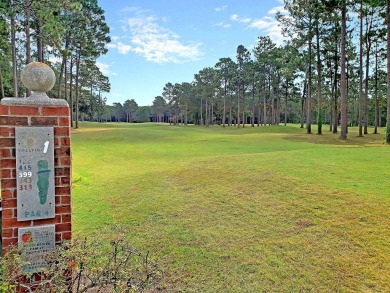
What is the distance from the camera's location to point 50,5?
13.9 metres

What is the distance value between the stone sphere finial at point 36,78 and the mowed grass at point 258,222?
8.11 feet

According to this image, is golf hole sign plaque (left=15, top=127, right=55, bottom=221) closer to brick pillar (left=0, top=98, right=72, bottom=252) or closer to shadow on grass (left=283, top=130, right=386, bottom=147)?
brick pillar (left=0, top=98, right=72, bottom=252)

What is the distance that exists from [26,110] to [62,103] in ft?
1.04

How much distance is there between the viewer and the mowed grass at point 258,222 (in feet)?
11.6

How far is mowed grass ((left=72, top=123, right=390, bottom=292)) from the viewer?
3521mm

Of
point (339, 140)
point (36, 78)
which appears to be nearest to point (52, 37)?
point (36, 78)

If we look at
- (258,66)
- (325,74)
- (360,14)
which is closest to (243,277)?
(360,14)

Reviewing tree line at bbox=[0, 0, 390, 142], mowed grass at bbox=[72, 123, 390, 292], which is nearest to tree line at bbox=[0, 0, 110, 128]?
tree line at bbox=[0, 0, 390, 142]

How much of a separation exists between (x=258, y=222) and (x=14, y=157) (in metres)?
3.58

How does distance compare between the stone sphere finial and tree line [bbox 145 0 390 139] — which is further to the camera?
tree line [bbox 145 0 390 139]

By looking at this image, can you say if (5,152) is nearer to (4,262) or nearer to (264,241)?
(4,262)

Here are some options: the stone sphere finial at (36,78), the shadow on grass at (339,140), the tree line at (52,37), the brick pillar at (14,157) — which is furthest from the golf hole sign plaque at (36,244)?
the shadow on grass at (339,140)

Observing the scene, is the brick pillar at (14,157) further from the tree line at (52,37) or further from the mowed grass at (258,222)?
the tree line at (52,37)

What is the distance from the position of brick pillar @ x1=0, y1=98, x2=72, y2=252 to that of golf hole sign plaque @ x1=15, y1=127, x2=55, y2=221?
0.14 feet
